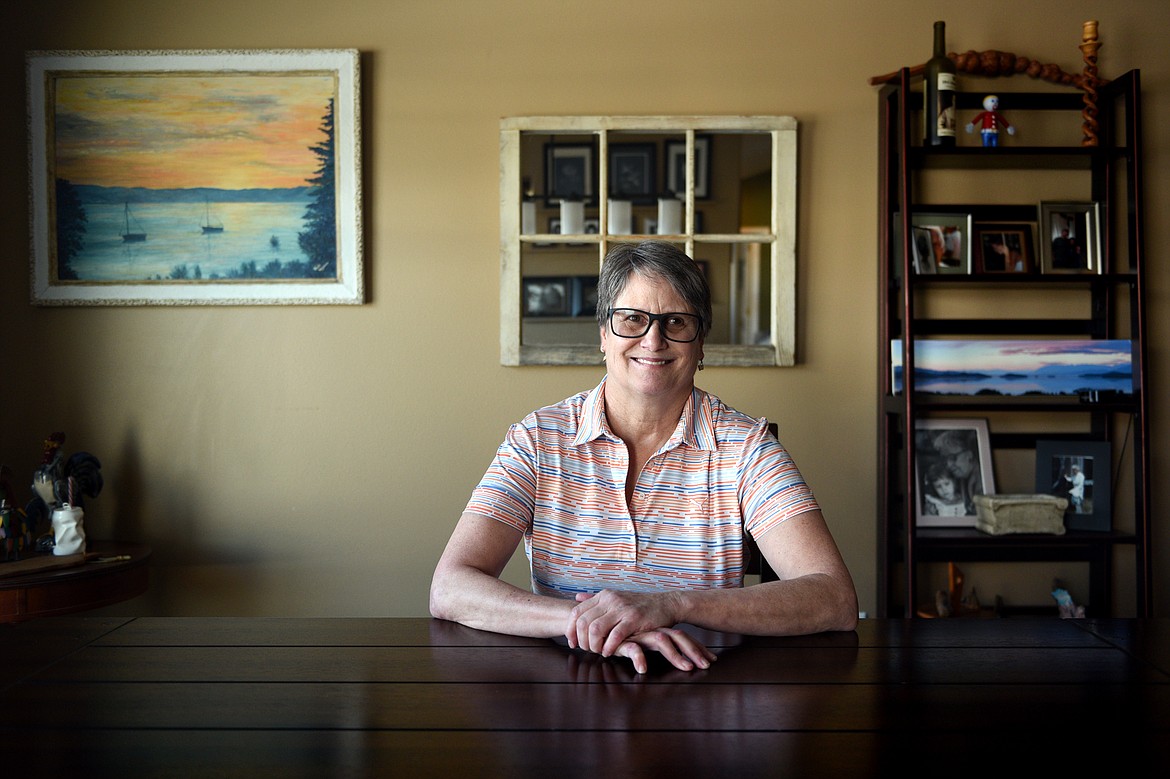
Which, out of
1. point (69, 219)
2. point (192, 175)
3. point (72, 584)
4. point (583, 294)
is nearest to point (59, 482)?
point (72, 584)

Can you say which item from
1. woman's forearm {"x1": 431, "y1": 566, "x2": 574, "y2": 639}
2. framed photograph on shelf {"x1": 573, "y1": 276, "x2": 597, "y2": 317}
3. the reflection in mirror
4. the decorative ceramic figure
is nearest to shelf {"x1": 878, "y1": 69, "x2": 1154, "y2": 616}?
the reflection in mirror

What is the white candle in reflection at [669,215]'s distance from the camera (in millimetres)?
3211

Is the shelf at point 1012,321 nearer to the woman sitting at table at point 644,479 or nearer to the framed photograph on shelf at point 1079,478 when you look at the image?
the framed photograph on shelf at point 1079,478

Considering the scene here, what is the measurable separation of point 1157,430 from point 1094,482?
33 centimetres

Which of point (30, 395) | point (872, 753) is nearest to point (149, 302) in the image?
point (30, 395)

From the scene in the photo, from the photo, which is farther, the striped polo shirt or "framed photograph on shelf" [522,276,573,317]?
"framed photograph on shelf" [522,276,573,317]

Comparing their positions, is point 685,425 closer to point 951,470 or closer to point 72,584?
point 951,470

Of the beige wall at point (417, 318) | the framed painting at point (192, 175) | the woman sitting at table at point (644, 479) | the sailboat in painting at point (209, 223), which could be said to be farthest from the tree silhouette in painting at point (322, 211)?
the woman sitting at table at point (644, 479)

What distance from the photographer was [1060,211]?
10.3 feet

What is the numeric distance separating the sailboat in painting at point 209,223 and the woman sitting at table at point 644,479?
5.57ft

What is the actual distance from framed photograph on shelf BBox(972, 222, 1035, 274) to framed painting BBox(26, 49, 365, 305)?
207cm

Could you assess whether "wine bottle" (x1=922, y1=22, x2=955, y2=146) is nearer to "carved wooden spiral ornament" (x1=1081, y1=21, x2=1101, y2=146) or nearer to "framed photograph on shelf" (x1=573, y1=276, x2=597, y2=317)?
"carved wooden spiral ornament" (x1=1081, y1=21, x2=1101, y2=146)

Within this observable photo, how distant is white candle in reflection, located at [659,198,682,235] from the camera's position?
3.21m

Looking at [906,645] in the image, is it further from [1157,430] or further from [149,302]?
[149,302]
